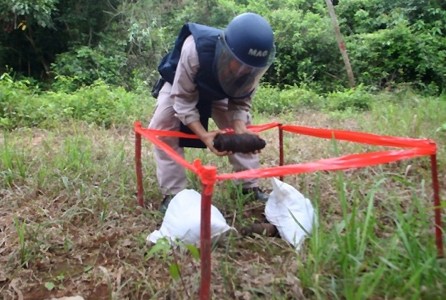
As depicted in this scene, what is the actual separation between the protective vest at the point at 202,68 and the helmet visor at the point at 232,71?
0.23 feet

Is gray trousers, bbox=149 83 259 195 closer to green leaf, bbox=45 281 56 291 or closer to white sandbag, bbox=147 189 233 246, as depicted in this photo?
white sandbag, bbox=147 189 233 246

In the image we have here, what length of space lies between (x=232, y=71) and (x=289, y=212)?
75cm

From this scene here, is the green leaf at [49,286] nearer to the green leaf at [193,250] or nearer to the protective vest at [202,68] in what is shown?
the green leaf at [193,250]

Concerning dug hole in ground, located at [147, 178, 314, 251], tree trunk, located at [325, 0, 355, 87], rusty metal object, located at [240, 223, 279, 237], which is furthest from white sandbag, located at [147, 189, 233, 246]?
tree trunk, located at [325, 0, 355, 87]

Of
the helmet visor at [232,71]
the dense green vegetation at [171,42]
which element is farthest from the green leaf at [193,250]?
the dense green vegetation at [171,42]

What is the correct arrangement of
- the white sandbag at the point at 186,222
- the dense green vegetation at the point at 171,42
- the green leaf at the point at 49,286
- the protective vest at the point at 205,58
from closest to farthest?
the green leaf at the point at 49,286 → the white sandbag at the point at 186,222 → the protective vest at the point at 205,58 → the dense green vegetation at the point at 171,42

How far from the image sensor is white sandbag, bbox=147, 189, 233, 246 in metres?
2.29

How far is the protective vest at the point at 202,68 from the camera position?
2.60m

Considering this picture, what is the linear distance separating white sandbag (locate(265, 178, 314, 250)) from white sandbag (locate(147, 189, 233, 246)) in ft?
1.00

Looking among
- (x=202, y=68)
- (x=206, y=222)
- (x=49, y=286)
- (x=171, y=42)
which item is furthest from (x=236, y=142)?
(x=171, y=42)

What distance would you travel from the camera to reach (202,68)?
2611mm

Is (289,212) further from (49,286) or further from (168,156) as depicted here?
(49,286)

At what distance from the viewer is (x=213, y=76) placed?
262 cm

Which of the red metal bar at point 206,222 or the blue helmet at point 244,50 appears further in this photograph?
the blue helmet at point 244,50
